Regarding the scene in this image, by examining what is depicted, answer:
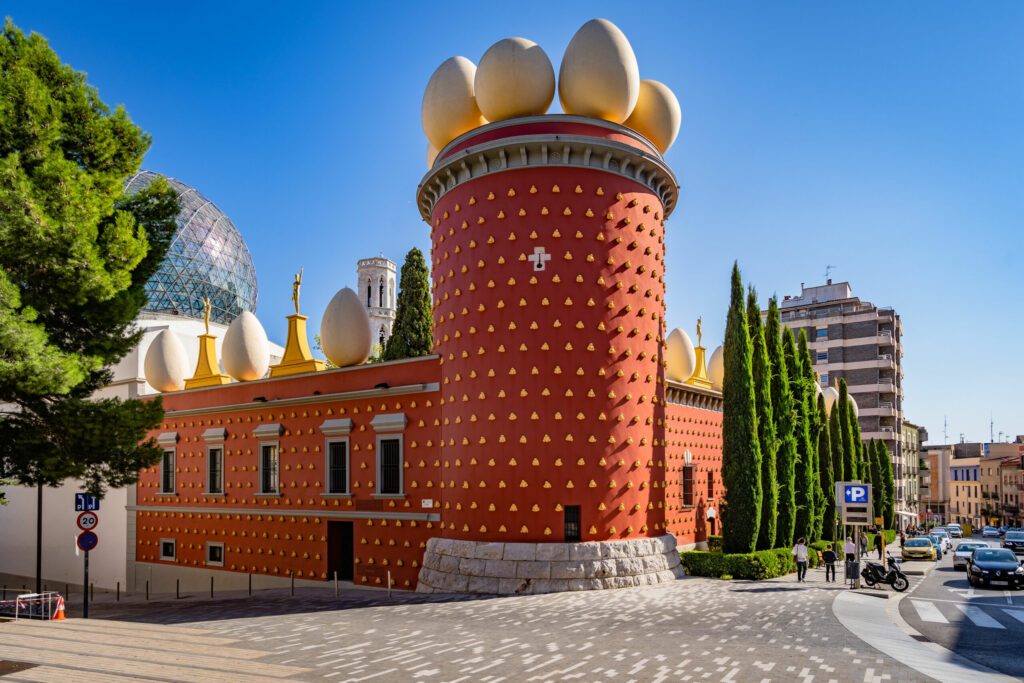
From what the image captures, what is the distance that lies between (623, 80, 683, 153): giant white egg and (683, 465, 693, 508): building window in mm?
12426

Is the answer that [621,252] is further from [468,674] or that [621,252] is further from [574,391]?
[468,674]

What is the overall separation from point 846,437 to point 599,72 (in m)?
30.0

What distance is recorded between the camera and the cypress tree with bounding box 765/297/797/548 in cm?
2762

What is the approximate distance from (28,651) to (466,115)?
18.0 m

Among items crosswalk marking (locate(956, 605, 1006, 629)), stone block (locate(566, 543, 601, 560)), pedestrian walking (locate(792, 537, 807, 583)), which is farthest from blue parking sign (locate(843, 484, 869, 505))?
stone block (locate(566, 543, 601, 560))

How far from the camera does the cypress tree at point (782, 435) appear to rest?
2762 cm

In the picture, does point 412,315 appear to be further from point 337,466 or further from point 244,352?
point 337,466

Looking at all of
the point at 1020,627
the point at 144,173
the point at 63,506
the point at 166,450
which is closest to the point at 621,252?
the point at 1020,627

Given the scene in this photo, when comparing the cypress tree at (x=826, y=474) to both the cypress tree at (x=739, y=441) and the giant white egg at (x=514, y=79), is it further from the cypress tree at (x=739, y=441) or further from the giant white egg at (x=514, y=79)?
the giant white egg at (x=514, y=79)

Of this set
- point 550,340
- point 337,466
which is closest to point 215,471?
point 337,466

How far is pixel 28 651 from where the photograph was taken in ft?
46.1

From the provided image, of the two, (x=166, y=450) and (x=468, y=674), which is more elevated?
(x=166, y=450)

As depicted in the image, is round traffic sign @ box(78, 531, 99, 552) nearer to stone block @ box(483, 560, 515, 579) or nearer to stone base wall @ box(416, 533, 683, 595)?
stone base wall @ box(416, 533, 683, 595)

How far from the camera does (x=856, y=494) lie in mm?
23438
